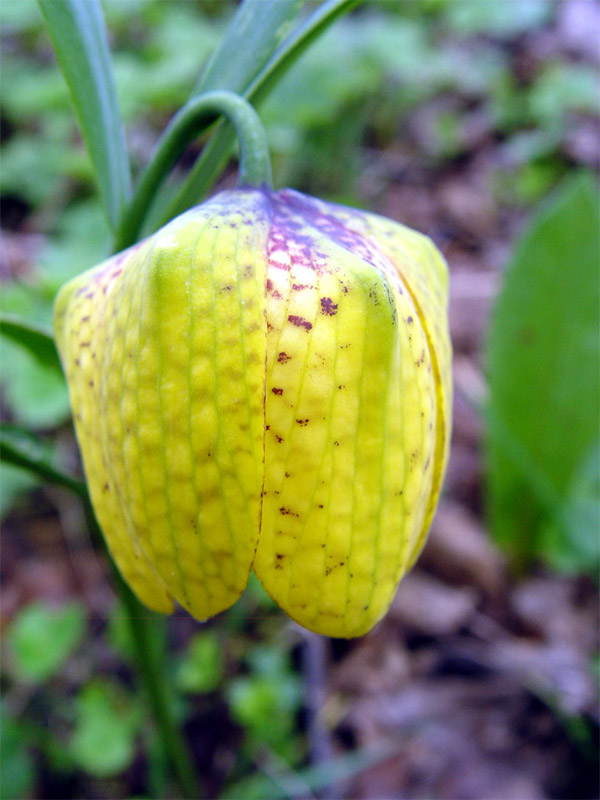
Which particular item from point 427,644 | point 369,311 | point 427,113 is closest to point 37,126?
point 427,113

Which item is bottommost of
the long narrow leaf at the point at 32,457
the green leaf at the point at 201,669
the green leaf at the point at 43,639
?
the green leaf at the point at 201,669

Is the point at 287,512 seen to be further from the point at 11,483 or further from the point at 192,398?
the point at 11,483

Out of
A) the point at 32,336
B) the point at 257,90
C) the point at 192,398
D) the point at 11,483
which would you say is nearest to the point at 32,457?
the point at 32,336

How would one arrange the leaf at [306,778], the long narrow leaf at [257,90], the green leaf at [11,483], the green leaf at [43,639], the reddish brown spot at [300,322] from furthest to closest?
1. the green leaf at [11,483]
2. the green leaf at [43,639]
3. the leaf at [306,778]
4. the long narrow leaf at [257,90]
5. the reddish brown spot at [300,322]

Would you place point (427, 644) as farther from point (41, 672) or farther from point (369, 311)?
point (369, 311)

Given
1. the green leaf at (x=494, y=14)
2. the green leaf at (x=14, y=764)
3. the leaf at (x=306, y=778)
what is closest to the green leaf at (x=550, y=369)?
the leaf at (x=306, y=778)

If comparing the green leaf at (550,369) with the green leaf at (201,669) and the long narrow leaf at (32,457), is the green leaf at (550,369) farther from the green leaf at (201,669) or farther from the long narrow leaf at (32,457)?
the long narrow leaf at (32,457)

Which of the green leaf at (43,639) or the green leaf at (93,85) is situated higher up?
the green leaf at (93,85)
